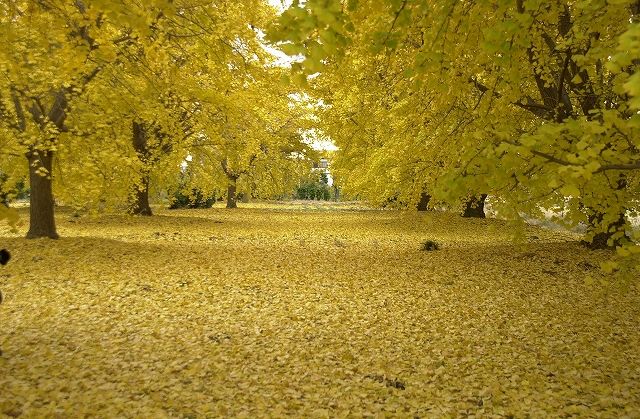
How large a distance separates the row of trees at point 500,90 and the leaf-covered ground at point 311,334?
0.88 meters

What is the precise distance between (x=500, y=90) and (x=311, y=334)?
4.29 metres

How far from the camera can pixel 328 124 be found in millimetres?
12359

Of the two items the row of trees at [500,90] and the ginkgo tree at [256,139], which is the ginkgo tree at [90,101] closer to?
the ginkgo tree at [256,139]

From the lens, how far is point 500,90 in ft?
22.3

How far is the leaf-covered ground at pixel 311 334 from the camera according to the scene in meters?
4.34

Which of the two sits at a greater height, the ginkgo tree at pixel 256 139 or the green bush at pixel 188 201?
the ginkgo tree at pixel 256 139

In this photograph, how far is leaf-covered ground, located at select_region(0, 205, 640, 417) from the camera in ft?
14.3

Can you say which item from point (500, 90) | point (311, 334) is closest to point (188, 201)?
point (311, 334)

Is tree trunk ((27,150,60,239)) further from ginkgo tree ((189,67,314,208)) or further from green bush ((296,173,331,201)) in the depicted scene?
green bush ((296,173,331,201))

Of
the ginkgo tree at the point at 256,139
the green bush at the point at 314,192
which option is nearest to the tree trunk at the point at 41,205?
the ginkgo tree at the point at 256,139

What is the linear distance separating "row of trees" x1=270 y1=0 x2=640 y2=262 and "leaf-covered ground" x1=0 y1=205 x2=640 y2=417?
88 cm

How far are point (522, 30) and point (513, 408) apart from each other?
3.26m

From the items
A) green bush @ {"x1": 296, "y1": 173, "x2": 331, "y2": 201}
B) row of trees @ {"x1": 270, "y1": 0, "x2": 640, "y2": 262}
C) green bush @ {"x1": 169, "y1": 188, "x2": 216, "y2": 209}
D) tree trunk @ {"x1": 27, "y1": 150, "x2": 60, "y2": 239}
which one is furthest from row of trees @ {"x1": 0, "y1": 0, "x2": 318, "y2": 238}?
green bush @ {"x1": 296, "y1": 173, "x2": 331, "y2": 201}

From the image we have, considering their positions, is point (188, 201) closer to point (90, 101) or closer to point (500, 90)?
point (90, 101)
